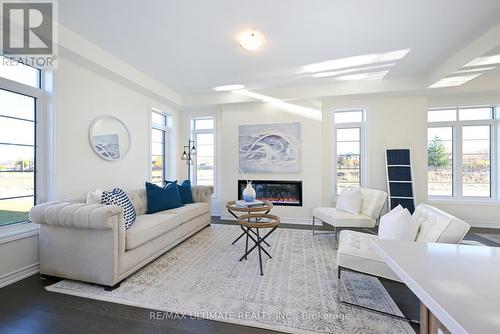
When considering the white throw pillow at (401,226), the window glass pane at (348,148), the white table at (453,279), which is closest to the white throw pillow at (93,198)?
the white table at (453,279)

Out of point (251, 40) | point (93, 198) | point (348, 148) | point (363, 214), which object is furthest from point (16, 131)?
point (348, 148)

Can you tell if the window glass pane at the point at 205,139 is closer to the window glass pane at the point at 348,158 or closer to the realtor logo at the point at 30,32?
the window glass pane at the point at 348,158

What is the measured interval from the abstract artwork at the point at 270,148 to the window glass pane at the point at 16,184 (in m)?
3.19

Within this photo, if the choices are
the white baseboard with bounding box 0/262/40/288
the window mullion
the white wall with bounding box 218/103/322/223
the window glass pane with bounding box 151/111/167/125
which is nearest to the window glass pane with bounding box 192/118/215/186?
the white wall with bounding box 218/103/322/223

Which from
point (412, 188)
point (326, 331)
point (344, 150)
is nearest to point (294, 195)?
point (344, 150)

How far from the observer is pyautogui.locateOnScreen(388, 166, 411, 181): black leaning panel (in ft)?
13.1

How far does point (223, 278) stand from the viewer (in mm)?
2229

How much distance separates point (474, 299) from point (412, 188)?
156 inches

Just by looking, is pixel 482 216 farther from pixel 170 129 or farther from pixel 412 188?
pixel 170 129

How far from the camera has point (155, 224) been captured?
2.55 m

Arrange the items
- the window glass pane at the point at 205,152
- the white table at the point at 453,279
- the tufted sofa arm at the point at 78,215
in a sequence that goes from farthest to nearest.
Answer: the window glass pane at the point at 205,152 → the tufted sofa arm at the point at 78,215 → the white table at the point at 453,279

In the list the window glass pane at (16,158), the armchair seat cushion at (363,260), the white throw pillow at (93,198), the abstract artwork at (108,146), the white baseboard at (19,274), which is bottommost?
the white baseboard at (19,274)

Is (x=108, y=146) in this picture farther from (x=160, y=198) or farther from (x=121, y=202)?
(x=121, y=202)

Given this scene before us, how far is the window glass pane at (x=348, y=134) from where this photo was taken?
4.45 metres
